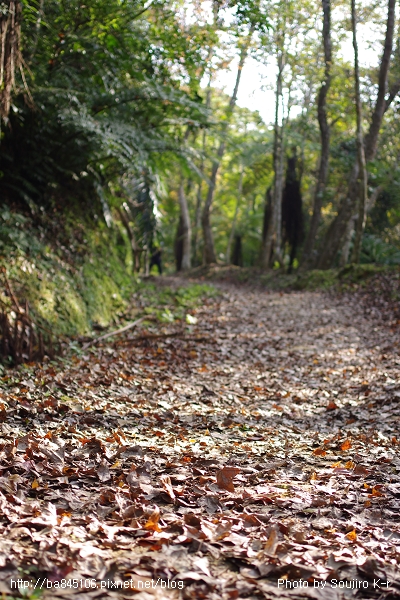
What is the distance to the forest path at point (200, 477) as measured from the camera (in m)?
2.11

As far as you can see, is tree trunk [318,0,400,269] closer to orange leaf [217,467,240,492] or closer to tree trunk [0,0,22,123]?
tree trunk [0,0,22,123]

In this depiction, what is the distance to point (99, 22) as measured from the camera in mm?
7809

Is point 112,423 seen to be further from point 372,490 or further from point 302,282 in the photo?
point 302,282

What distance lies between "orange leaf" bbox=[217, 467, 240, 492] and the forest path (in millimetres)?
11

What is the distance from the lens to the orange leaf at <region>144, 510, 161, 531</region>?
2.43 m

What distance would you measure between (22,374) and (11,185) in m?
3.38

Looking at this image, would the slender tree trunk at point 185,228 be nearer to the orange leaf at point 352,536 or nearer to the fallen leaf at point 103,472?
the fallen leaf at point 103,472

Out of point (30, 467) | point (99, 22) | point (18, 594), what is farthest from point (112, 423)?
point (99, 22)

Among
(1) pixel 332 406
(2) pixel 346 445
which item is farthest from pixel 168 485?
(1) pixel 332 406

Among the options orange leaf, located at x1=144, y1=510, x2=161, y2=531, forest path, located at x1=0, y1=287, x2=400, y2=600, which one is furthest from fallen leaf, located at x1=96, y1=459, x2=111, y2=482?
orange leaf, located at x1=144, y1=510, x2=161, y2=531

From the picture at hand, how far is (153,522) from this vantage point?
8.10 ft

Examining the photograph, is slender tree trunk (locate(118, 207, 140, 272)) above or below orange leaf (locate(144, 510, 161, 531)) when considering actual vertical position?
above

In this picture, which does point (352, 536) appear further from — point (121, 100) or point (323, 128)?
point (323, 128)

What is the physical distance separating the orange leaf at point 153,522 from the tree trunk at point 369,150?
42.0 ft
